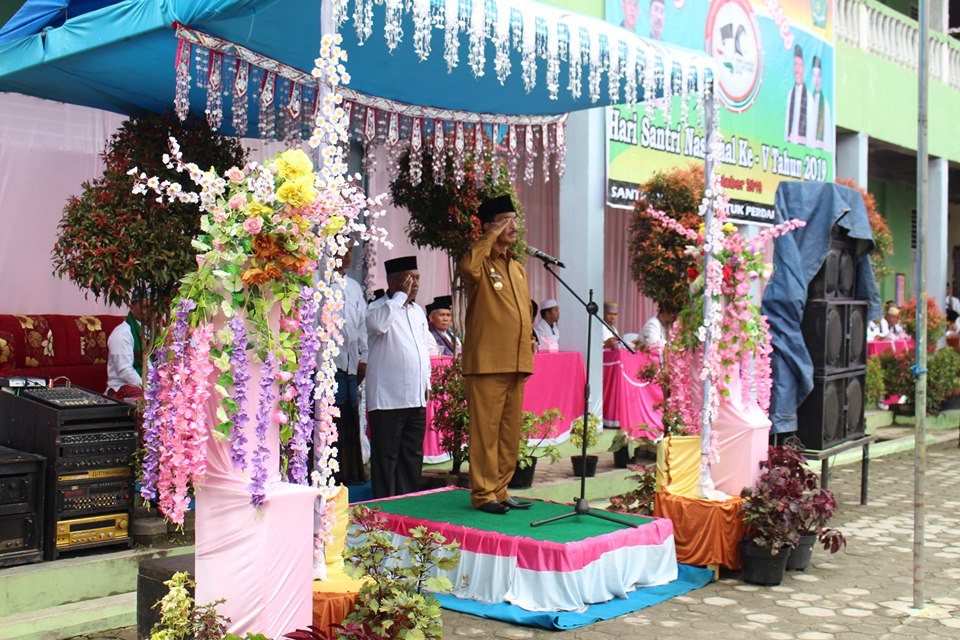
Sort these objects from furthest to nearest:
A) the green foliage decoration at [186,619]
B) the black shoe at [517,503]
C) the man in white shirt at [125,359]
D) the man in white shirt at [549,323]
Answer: the man in white shirt at [549,323] → the man in white shirt at [125,359] → the black shoe at [517,503] → the green foliage decoration at [186,619]

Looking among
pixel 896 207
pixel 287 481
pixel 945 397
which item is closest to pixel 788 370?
pixel 287 481

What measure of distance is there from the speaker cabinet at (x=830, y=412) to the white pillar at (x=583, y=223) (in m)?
2.80

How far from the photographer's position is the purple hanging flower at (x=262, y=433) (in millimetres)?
3873

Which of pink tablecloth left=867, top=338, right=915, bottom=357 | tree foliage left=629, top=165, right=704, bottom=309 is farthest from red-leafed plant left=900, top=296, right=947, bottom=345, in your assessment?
tree foliage left=629, top=165, right=704, bottom=309

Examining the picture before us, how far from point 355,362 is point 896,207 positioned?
17706 mm

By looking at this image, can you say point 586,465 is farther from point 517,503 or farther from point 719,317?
point 719,317

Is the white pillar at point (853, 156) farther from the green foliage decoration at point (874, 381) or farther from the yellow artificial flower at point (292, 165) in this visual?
A: the yellow artificial flower at point (292, 165)

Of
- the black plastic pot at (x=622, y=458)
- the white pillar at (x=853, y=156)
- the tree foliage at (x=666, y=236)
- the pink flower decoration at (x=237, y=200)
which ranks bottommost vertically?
the black plastic pot at (x=622, y=458)

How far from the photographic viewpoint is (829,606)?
589cm

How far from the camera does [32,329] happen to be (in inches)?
322

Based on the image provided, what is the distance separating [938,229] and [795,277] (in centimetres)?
1192

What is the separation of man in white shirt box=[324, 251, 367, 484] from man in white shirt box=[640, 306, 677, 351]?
4055mm

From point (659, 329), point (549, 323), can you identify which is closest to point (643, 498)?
point (549, 323)

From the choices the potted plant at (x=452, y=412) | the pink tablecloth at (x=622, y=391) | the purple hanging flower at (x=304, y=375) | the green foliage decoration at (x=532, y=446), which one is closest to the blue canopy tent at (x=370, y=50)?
the purple hanging flower at (x=304, y=375)
